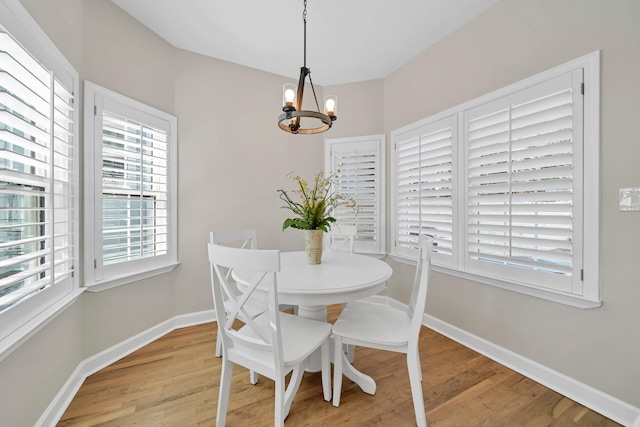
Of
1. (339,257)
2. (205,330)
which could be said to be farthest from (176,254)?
(339,257)

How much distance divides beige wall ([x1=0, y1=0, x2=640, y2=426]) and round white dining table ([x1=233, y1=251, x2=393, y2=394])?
108cm

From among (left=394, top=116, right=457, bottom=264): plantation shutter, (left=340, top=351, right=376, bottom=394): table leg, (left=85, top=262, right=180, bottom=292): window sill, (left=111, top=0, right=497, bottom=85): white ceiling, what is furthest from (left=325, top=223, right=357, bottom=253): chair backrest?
(left=111, top=0, right=497, bottom=85): white ceiling

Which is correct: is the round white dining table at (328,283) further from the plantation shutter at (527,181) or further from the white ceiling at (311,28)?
the white ceiling at (311,28)

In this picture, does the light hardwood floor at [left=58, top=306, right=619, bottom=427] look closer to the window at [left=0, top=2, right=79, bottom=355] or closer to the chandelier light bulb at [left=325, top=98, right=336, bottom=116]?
the window at [left=0, top=2, right=79, bottom=355]

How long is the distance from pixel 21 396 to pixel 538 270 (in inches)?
119

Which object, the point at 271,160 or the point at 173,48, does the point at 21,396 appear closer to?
the point at 271,160

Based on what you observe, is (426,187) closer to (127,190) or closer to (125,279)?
(127,190)

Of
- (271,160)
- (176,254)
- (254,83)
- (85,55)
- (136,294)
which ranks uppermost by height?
(254,83)

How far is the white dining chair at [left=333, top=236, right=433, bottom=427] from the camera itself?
141 centimetres

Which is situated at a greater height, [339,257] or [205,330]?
[339,257]

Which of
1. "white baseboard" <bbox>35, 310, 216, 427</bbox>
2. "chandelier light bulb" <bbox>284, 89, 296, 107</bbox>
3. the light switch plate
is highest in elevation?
"chandelier light bulb" <bbox>284, 89, 296, 107</bbox>

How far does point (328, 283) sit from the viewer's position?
1.47 m

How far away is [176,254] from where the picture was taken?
103 inches

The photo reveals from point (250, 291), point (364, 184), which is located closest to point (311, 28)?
point (364, 184)
